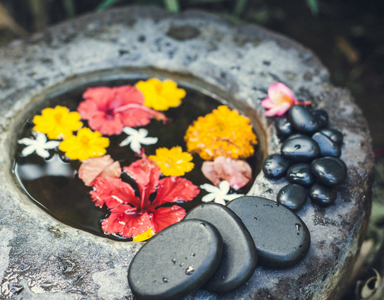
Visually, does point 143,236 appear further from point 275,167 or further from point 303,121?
point 303,121

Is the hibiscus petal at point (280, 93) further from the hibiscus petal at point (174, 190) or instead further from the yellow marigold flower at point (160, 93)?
the hibiscus petal at point (174, 190)

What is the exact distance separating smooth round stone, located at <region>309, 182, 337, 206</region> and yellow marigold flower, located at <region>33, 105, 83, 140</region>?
1.26m

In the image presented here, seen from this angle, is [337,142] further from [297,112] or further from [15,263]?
[15,263]

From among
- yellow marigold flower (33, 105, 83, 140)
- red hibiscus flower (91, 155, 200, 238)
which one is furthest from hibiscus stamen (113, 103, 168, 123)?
red hibiscus flower (91, 155, 200, 238)

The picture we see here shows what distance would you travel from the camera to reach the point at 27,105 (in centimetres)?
188

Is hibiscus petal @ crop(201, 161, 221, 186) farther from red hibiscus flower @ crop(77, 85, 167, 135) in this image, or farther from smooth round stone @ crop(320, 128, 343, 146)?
smooth round stone @ crop(320, 128, 343, 146)

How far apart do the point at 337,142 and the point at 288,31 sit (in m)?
2.44

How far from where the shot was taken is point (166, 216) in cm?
142

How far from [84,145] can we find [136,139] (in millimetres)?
274

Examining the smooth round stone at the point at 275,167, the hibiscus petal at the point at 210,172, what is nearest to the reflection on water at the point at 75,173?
the hibiscus petal at the point at 210,172

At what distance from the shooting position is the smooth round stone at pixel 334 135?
158 cm

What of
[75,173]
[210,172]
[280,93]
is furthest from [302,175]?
[75,173]

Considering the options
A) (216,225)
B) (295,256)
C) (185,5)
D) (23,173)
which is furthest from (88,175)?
(185,5)

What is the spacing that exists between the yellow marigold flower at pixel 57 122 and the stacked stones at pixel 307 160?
107 cm
